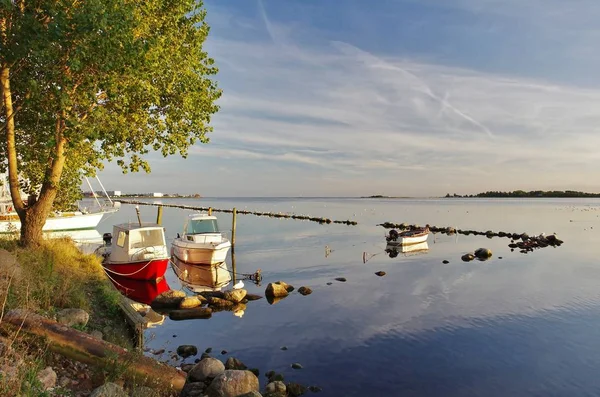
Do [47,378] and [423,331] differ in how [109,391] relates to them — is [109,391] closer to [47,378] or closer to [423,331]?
[47,378]

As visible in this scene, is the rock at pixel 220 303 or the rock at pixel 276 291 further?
the rock at pixel 276 291

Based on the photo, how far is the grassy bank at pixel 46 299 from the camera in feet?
21.9

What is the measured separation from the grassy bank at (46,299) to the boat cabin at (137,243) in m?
6.73

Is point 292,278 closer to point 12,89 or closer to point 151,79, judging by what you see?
point 151,79

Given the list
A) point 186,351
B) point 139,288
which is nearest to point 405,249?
point 139,288

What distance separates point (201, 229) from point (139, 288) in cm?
953

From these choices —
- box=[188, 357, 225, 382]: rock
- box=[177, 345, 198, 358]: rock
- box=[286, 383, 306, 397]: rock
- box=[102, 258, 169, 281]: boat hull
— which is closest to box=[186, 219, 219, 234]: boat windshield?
box=[102, 258, 169, 281]: boat hull

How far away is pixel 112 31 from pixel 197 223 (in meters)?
23.0

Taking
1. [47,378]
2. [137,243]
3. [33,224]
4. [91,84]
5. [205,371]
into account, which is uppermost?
[91,84]

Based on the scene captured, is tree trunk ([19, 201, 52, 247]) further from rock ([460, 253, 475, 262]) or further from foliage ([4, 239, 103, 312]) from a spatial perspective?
rock ([460, 253, 475, 262])

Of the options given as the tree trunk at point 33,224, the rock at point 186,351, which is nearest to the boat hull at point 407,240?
the rock at point 186,351

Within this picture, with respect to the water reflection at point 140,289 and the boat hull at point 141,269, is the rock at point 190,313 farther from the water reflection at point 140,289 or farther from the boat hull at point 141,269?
the boat hull at point 141,269

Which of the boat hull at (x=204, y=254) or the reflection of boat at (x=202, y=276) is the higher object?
the boat hull at (x=204, y=254)

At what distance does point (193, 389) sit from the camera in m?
11.0
